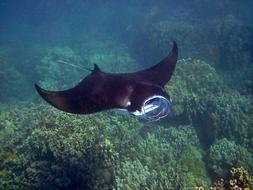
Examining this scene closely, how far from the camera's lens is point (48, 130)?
8016mm

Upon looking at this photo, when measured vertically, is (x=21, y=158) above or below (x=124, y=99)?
below

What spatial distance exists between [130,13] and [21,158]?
31.7 meters

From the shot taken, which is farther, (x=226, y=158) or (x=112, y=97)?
(x=226, y=158)

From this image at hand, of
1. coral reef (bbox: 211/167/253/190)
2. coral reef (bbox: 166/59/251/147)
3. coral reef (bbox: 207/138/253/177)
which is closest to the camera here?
coral reef (bbox: 211/167/253/190)

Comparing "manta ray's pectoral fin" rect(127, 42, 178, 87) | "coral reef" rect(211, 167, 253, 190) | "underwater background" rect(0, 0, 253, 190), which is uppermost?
"manta ray's pectoral fin" rect(127, 42, 178, 87)

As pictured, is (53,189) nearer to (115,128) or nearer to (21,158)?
(21,158)

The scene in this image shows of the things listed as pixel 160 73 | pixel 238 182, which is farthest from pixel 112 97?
pixel 238 182

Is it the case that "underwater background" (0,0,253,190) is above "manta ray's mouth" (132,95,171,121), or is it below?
below

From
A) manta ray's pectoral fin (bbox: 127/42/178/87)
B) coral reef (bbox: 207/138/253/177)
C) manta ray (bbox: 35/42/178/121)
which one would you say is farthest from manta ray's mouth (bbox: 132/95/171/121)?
coral reef (bbox: 207/138/253/177)

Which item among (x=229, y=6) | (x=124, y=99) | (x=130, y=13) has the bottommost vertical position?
(x=130, y=13)

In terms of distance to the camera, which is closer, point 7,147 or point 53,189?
point 53,189

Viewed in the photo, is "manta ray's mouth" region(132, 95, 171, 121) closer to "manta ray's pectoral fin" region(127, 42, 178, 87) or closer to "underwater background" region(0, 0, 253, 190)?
"manta ray's pectoral fin" region(127, 42, 178, 87)

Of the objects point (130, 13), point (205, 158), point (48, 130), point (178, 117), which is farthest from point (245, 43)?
point (130, 13)

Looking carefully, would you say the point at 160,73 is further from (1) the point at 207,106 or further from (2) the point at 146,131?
(1) the point at 207,106
